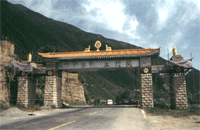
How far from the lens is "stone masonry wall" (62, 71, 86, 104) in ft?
121

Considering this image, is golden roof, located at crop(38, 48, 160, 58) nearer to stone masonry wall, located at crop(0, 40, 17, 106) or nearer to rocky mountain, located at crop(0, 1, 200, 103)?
stone masonry wall, located at crop(0, 40, 17, 106)

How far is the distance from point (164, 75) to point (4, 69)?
21.1m

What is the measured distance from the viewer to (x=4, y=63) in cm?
2239

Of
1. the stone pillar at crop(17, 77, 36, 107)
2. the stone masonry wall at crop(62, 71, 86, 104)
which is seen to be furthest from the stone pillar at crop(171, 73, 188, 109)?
the stone masonry wall at crop(62, 71, 86, 104)

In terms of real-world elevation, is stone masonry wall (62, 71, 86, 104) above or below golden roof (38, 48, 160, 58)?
below

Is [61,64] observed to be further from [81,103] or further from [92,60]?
[81,103]

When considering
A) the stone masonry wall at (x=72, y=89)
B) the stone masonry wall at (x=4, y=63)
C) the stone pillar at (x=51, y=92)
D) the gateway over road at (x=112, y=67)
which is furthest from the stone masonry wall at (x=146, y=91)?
the stone masonry wall at (x=72, y=89)

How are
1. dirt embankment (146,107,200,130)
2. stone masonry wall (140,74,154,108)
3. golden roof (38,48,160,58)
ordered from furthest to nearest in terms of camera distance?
golden roof (38,48,160,58)
stone masonry wall (140,74,154,108)
dirt embankment (146,107,200,130)

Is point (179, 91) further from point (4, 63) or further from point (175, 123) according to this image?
point (4, 63)

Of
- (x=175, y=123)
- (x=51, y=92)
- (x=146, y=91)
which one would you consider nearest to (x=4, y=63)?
(x=51, y=92)

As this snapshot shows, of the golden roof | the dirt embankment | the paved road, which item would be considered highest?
the golden roof

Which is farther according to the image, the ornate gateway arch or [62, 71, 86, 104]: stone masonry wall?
[62, 71, 86, 104]: stone masonry wall

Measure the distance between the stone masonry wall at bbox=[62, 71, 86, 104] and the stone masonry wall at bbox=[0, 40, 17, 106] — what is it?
14.9 m

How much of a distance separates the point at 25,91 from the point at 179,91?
20.1m
